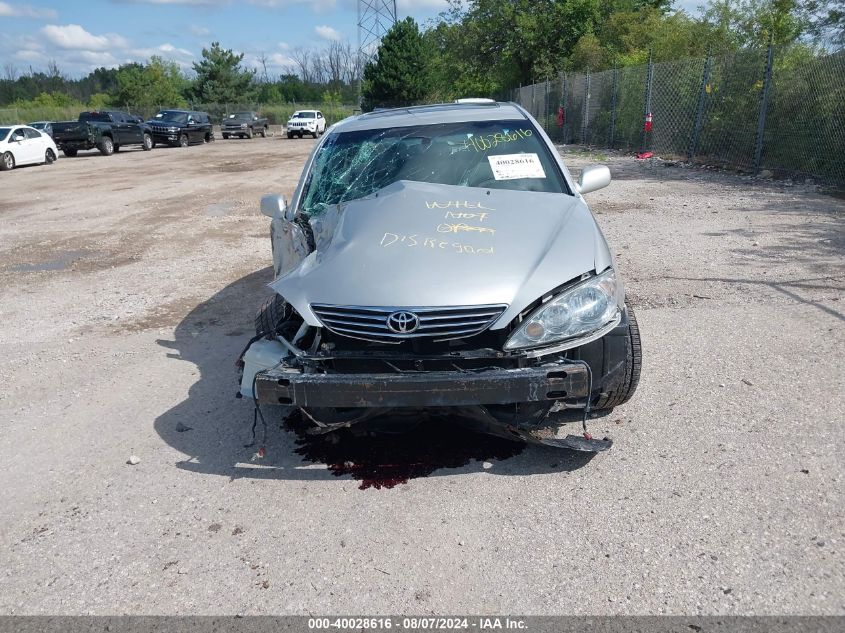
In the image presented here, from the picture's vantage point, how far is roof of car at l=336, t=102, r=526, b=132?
486 centimetres

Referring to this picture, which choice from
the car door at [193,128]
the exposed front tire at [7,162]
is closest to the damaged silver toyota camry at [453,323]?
the exposed front tire at [7,162]

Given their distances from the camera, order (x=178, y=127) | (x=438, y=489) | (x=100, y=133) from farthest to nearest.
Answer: (x=178, y=127), (x=100, y=133), (x=438, y=489)

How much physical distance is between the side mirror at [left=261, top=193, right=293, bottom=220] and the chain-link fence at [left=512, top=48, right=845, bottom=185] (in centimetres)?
1052

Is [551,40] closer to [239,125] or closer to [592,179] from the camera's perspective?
[239,125]

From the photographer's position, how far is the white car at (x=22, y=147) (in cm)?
2411

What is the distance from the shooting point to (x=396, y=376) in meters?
2.97

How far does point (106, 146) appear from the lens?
101 feet

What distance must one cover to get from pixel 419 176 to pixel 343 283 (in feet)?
5.05

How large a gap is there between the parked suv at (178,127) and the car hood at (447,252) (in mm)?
34967

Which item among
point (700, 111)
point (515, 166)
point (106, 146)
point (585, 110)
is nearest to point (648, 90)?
point (700, 111)

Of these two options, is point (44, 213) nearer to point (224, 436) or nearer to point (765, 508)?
point (224, 436)

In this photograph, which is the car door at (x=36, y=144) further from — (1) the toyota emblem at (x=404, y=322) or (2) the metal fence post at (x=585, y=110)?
(1) the toyota emblem at (x=404, y=322)

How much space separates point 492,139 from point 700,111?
13336mm

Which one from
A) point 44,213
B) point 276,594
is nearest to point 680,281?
point 276,594
